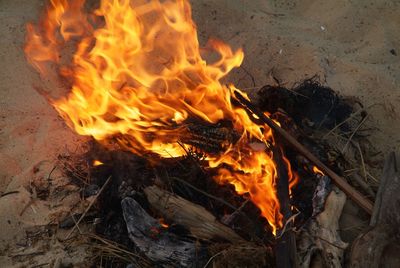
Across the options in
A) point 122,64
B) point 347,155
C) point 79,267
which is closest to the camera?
point 79,267

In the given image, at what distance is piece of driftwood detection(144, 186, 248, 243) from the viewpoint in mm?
2992

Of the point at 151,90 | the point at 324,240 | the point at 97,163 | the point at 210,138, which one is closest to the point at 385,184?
the point at 324,240

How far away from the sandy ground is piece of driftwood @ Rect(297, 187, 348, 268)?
4.20ft

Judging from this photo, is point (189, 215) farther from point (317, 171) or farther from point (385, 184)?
point (385, 184)

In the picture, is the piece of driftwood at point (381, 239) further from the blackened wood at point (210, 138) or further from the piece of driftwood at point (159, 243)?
the blackened wood at point (210, 138)

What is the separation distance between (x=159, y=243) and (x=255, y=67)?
8.26 feet

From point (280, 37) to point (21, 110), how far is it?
2896 millimetres

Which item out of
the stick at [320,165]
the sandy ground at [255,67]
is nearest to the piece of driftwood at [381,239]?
the stick at [320,165]

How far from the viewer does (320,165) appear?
3.29 m

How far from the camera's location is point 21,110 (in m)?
4.54

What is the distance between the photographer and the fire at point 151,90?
11.0 ft

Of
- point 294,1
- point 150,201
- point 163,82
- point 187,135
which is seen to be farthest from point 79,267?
point 294,1

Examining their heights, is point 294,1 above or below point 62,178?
above

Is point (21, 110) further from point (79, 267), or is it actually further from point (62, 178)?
point (79, 267)
